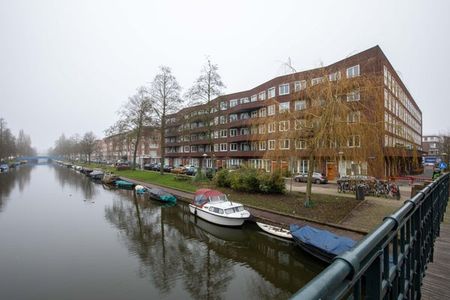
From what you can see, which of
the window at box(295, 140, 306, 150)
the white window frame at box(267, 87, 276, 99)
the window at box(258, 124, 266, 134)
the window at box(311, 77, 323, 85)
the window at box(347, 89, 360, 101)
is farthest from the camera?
the white window frame at box(267, 87, 276, 99)

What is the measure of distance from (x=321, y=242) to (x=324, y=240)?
0.19 meters

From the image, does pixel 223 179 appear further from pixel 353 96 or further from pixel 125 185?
pixel 125 185

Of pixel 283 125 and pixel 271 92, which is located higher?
pixel 271 92

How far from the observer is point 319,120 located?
51.1 ft

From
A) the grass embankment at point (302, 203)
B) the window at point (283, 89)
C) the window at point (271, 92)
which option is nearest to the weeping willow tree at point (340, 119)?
the grass embankment at point (302, 203)

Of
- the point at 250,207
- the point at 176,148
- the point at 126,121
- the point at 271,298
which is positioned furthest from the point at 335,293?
the point at 176,148

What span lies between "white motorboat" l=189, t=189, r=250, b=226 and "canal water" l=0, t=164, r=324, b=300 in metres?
0.58

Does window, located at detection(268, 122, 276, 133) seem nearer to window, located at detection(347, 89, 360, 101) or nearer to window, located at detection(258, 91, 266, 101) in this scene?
window, located at detection(347, 89, 360, 101)

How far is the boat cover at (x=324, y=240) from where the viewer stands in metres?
11.5

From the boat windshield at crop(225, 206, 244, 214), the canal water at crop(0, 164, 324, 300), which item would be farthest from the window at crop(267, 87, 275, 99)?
the boat windshield at crop(225, 206, 244, 214)

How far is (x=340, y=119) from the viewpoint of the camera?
14.7 m

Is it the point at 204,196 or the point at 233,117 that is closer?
the point at 204,196

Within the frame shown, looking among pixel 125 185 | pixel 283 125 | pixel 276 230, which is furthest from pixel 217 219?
pixel 125 185

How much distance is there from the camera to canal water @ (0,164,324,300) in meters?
→ 10.5
